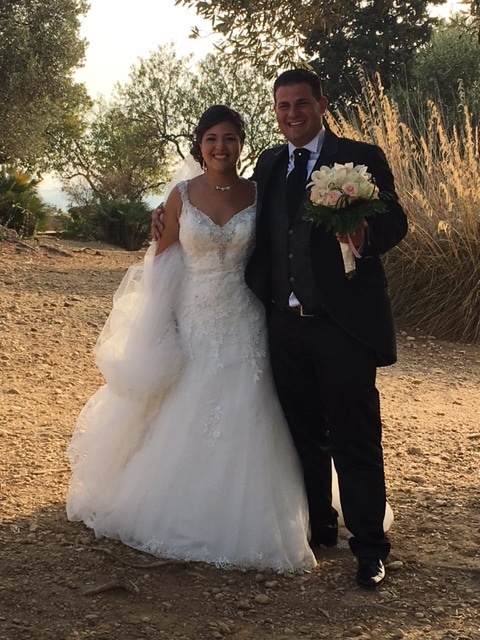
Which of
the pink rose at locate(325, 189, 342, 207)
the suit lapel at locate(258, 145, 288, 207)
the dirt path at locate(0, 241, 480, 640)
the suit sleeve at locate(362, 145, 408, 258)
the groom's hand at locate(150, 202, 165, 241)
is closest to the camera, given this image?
the pink rose at locate(325, 189, 342, 207)

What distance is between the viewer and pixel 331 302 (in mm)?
3404

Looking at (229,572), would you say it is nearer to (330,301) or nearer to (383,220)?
(330,301)

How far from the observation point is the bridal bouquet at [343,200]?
3.12 meters

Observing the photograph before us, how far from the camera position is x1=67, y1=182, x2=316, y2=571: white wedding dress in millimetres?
3734

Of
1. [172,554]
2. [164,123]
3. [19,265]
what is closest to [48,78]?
[19,265]

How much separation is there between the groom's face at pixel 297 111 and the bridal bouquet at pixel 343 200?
350 mm

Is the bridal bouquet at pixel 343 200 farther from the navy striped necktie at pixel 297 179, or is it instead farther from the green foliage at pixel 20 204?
the green foliage at pixel 20 204

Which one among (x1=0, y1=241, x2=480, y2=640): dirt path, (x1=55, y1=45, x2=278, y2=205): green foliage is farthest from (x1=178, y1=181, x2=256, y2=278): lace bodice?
(x1=55, y1=45, x2=278, y2=205): green foliage

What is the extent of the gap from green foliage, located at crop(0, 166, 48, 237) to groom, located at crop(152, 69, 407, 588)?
460 inches

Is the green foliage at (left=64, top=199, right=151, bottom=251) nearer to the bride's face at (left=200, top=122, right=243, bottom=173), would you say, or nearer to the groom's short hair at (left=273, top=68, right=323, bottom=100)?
the bride's face at (left=200, top=122, right=243, bottom=173)

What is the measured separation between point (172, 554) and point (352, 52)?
20392 mm

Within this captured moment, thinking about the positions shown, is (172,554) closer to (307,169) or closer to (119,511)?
(119,511)

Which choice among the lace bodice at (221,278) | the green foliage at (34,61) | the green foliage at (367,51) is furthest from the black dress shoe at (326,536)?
the green foliage at (367,51)

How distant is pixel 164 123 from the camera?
29.6 metres
